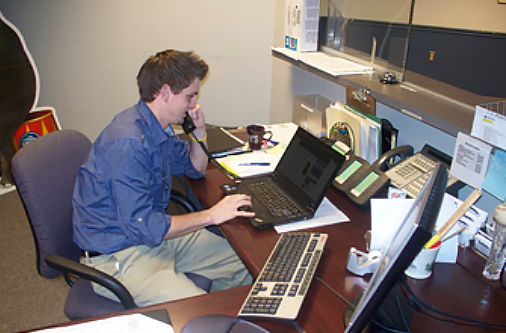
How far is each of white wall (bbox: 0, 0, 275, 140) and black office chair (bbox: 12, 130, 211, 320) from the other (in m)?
1.83


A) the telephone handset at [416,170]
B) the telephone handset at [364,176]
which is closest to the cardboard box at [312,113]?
the telephone handset at [364,176]

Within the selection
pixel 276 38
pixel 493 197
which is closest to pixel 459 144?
pixel 493 197

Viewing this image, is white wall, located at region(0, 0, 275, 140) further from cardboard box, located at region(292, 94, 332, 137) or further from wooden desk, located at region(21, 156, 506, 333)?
wooden desk, located at region(21, 156, 506, 333)

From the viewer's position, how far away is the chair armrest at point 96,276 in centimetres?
123

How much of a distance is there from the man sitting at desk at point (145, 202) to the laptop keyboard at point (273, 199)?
8 centimetres

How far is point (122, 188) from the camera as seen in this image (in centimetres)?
129

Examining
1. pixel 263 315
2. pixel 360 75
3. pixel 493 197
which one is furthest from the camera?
pixel 360 75

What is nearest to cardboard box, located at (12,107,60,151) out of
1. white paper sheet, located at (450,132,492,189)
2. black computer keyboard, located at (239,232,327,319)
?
black computer keyboard, located at (239,232,327,319)

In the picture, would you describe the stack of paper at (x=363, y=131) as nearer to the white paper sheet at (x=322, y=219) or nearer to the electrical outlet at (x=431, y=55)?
the white paper sheet at (x=322, y=219)

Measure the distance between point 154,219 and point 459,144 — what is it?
104 cm

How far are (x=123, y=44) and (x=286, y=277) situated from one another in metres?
2.63

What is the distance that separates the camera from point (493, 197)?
131 cm

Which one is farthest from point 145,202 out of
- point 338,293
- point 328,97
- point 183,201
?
point 328,97

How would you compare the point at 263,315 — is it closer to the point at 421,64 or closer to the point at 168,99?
the point at 168,99
